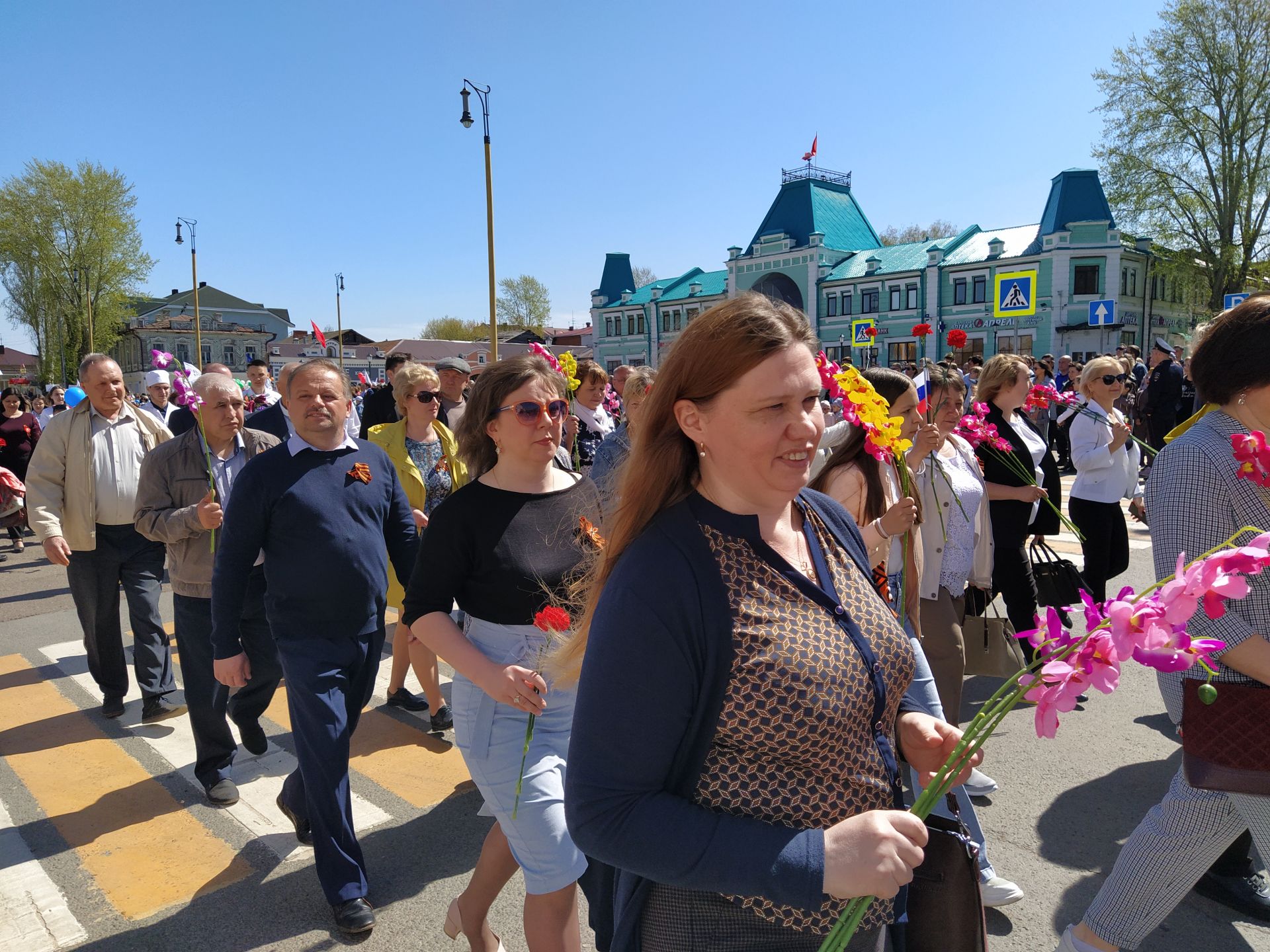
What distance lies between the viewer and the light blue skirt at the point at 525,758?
251cm

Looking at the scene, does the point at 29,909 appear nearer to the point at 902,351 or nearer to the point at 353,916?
the point at 353,916

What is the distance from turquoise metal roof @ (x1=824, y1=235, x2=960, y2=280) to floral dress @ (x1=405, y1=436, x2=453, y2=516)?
47081mm

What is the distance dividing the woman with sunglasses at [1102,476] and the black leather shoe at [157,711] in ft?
20.6

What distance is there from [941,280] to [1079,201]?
7508mm

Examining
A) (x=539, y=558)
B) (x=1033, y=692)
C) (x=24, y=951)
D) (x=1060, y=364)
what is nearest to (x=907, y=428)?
(x=539, y=558)

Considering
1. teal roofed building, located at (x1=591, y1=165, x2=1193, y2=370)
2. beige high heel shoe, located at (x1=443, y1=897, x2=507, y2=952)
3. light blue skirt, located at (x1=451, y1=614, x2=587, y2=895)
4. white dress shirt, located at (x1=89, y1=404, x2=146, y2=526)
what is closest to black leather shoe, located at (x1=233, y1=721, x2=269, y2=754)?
white dress shirt, located at (x1=89, y1=404, x2=146, y2=526)

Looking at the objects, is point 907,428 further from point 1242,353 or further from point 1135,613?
point 1135,613

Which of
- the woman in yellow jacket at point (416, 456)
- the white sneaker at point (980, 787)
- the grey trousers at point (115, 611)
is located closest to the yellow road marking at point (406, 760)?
the woman in yellow jacket at point (416, 456)

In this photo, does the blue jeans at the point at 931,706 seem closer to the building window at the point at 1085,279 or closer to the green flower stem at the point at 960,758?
the green flower stem at the point at 960,758

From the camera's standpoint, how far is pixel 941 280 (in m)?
46.8

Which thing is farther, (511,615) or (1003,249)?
(1003,249)

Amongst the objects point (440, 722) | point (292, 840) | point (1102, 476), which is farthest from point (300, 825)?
point (1102, 476)

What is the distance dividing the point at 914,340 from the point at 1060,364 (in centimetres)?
3213

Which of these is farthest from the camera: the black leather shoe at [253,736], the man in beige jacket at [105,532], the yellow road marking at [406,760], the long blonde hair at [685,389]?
the man in beige jacket at [105,532]
